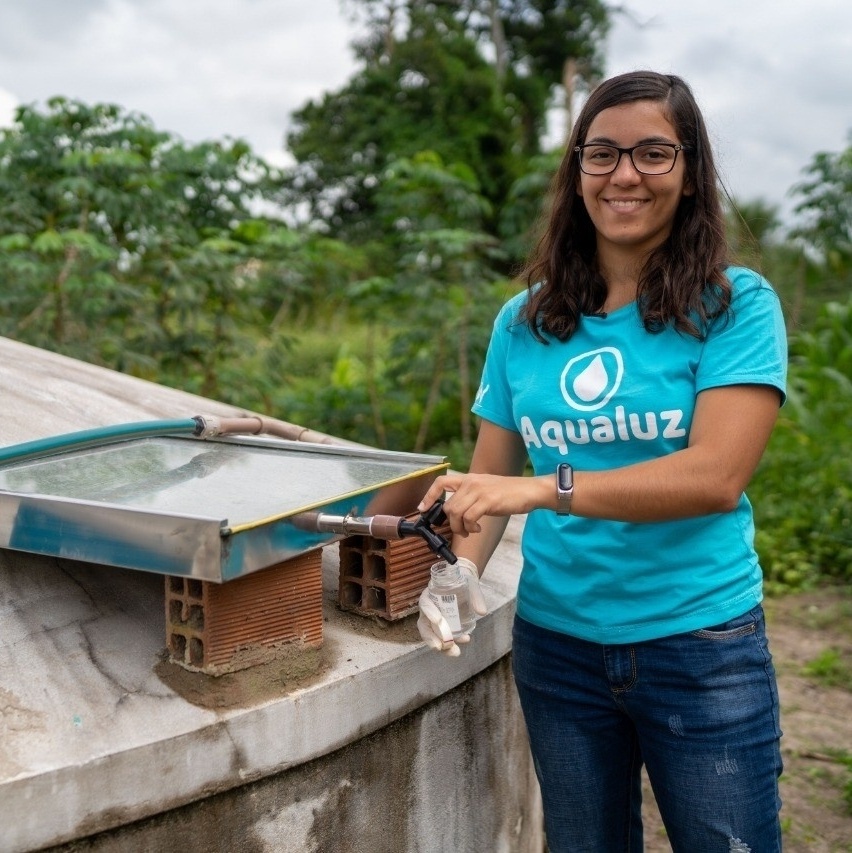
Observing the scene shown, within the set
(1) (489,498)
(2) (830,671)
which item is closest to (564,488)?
(1) (489,498)

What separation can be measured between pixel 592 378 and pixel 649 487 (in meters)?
0.22

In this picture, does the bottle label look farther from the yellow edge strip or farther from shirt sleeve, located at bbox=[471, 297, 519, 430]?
shirt sleeve, located at bbox=[471, 297, 519, 430]

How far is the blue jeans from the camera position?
4.93 ft

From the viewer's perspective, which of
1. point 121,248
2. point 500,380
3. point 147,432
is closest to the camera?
point 500,380

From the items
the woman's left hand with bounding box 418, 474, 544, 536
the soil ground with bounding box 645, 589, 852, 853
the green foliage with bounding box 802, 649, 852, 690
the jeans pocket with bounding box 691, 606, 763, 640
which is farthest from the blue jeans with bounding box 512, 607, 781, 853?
the green foliage with bounding box 802, 649, 852, 690

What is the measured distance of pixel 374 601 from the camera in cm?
179

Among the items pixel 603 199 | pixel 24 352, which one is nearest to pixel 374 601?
pixel 603 199

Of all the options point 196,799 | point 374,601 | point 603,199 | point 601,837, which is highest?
point 603,199

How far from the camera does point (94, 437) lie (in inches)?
72.4

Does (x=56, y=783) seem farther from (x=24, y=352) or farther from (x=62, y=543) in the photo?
(x=24, y=352)

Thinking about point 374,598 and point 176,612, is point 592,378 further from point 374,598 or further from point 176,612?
point 176,612

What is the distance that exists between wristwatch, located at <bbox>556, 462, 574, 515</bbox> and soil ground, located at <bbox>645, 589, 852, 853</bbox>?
1942mm

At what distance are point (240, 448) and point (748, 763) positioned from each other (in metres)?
1.12

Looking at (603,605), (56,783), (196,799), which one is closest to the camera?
(56,783)
